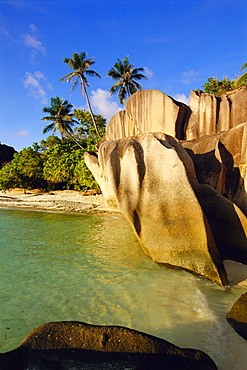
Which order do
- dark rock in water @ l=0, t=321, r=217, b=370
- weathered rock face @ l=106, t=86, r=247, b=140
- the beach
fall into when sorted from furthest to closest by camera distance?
1. the beach
2. weathered rock face @ l=106, t=86, r=247, b=140
3. dark rock in water @ l=0, t=321, r=217, b=370

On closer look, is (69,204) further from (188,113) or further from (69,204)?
(188,113)

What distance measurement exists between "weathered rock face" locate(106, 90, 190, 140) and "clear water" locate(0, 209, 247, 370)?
15.9ft

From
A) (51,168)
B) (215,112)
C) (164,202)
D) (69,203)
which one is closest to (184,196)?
(164,202)

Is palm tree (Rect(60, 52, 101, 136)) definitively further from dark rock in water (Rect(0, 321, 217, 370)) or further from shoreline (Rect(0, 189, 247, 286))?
dark rock in water (Rect(0, 321, 217, 370))

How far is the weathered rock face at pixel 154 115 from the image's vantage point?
8.84 metres

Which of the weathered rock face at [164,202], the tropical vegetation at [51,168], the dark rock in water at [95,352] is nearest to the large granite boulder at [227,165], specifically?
the weathered rock face at [164,202]

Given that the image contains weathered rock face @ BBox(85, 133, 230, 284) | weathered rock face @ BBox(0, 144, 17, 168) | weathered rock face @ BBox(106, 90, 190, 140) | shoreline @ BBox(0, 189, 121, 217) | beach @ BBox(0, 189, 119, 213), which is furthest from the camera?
weathered rock face @ BBox(0, 144, 17, 168)

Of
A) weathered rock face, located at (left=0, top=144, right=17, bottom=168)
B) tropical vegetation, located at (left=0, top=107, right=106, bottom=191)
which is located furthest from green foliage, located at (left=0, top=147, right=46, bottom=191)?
weathered rock face, located at (left=0, top=144, right=17, bottom=168)

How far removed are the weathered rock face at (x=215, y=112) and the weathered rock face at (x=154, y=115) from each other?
0.32 meters

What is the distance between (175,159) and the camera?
182 inches

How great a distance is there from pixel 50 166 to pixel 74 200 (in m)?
6.05

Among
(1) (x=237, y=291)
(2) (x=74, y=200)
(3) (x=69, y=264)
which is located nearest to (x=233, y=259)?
(1) (x=237, y=291)

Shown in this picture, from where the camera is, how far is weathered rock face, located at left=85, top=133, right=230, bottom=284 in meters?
4.25

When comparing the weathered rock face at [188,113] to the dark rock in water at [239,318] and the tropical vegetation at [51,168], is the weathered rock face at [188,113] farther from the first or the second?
the tropical vegetation at [51,168]
